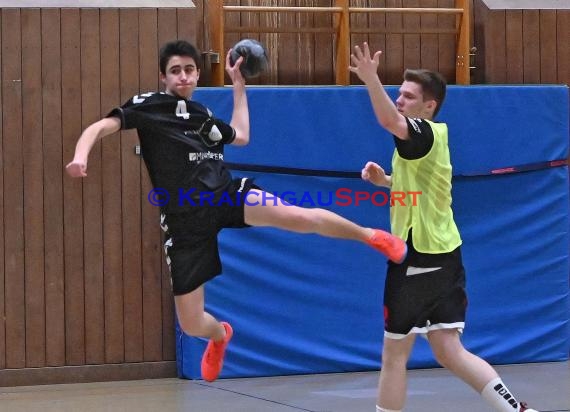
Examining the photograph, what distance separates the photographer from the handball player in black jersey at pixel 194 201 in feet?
15.4

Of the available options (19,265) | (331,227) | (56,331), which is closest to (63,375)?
(56,331)

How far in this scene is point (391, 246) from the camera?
15.2ft

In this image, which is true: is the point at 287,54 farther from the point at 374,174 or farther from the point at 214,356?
the point at 214,356

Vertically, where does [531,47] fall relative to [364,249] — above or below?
above

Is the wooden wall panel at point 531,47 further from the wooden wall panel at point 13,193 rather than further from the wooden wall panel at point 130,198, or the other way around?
the wooden wall panel at point 13,193

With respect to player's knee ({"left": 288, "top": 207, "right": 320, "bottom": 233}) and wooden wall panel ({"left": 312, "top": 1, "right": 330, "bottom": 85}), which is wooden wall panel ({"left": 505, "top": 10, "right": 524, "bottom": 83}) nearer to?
wooden wall panel ({"left": 312, "top": 1, "right": 330, "bottom": 85})

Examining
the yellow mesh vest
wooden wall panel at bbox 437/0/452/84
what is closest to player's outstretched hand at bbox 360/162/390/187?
the yellow mesh vest

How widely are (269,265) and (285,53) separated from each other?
1774 millimetres

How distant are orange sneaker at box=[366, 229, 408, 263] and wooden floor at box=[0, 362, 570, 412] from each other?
1647 millimetres

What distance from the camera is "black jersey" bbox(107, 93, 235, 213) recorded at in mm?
4805

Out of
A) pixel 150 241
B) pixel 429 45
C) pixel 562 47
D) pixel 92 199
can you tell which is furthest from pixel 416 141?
pixel 562 47

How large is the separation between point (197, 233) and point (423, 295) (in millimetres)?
1112

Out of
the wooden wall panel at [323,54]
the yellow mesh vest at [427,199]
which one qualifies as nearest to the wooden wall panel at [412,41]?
the wooden wall panel at [323,54]

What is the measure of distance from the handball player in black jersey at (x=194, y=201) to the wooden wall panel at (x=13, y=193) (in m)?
2.61
